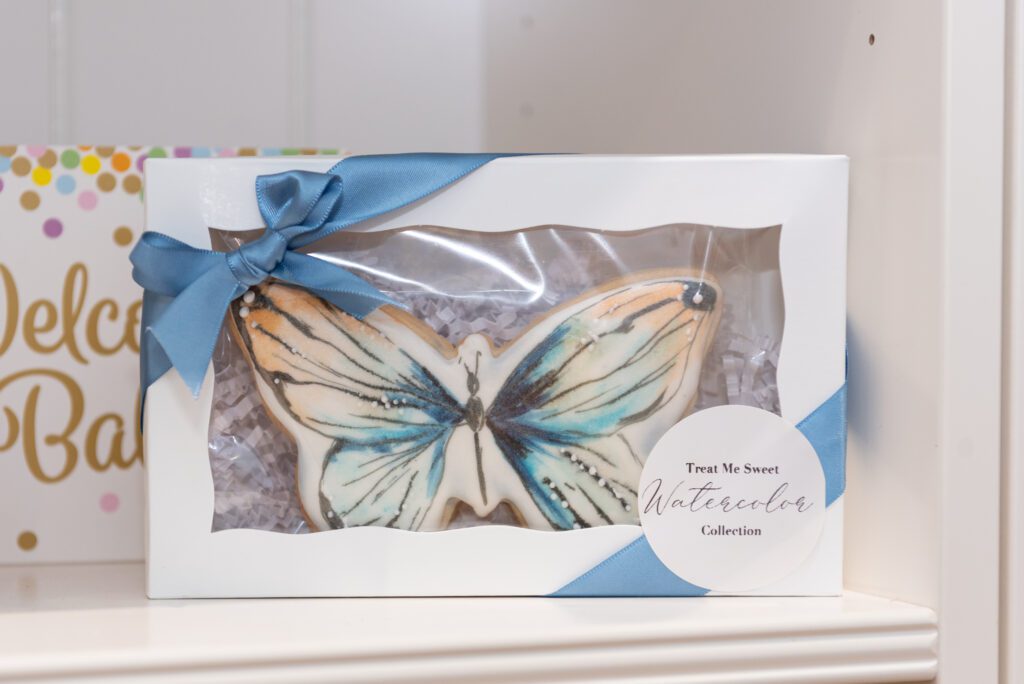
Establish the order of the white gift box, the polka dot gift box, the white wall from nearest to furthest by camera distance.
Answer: the white gift box → the polka dot gift box → the white wall

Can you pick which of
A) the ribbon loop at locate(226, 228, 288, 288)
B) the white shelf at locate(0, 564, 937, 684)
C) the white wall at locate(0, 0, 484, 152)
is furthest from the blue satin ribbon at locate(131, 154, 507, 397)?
the white wall at locate(0, 0, 484, 152)

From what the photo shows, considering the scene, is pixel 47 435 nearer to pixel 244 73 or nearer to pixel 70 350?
pixel 70 350

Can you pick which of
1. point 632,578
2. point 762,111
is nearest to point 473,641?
point 632,578

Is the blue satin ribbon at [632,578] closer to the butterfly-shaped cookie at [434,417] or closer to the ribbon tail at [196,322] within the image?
the butterfly-shaped cookie at [434,417]

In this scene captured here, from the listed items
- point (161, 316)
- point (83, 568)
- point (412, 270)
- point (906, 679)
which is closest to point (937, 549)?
point (906, 679)

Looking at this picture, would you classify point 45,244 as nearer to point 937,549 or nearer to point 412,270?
point 412,270

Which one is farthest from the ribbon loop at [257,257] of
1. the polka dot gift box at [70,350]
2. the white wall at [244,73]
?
the white wall at [244,73]

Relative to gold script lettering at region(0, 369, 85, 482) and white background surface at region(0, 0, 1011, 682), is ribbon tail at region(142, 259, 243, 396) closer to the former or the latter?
gold script lettering at region(0, 369, 85, 482)
